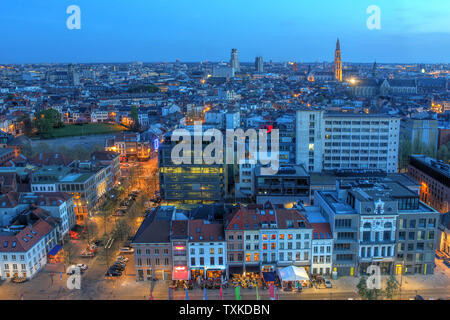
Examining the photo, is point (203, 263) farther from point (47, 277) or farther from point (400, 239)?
point (400, 239)

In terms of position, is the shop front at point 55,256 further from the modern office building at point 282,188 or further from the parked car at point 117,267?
the modern office building at point 282,188

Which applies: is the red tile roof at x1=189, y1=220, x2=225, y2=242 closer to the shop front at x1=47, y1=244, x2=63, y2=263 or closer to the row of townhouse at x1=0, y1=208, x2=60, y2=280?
the shop front at x1=47, y1=244, x2=63, y2=263

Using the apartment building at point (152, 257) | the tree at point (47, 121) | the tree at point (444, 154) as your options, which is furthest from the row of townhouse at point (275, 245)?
the tree at point (47, 121)

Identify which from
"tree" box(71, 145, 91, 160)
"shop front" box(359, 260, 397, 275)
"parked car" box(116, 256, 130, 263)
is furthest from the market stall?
"tree" box(71, 145, 91, 160)

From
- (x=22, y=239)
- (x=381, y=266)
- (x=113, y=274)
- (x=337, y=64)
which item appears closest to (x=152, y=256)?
(x=113, y=274)

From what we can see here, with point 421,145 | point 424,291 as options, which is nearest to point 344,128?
point 421,145

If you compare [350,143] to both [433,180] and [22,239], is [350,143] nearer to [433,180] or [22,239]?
[433,180]
